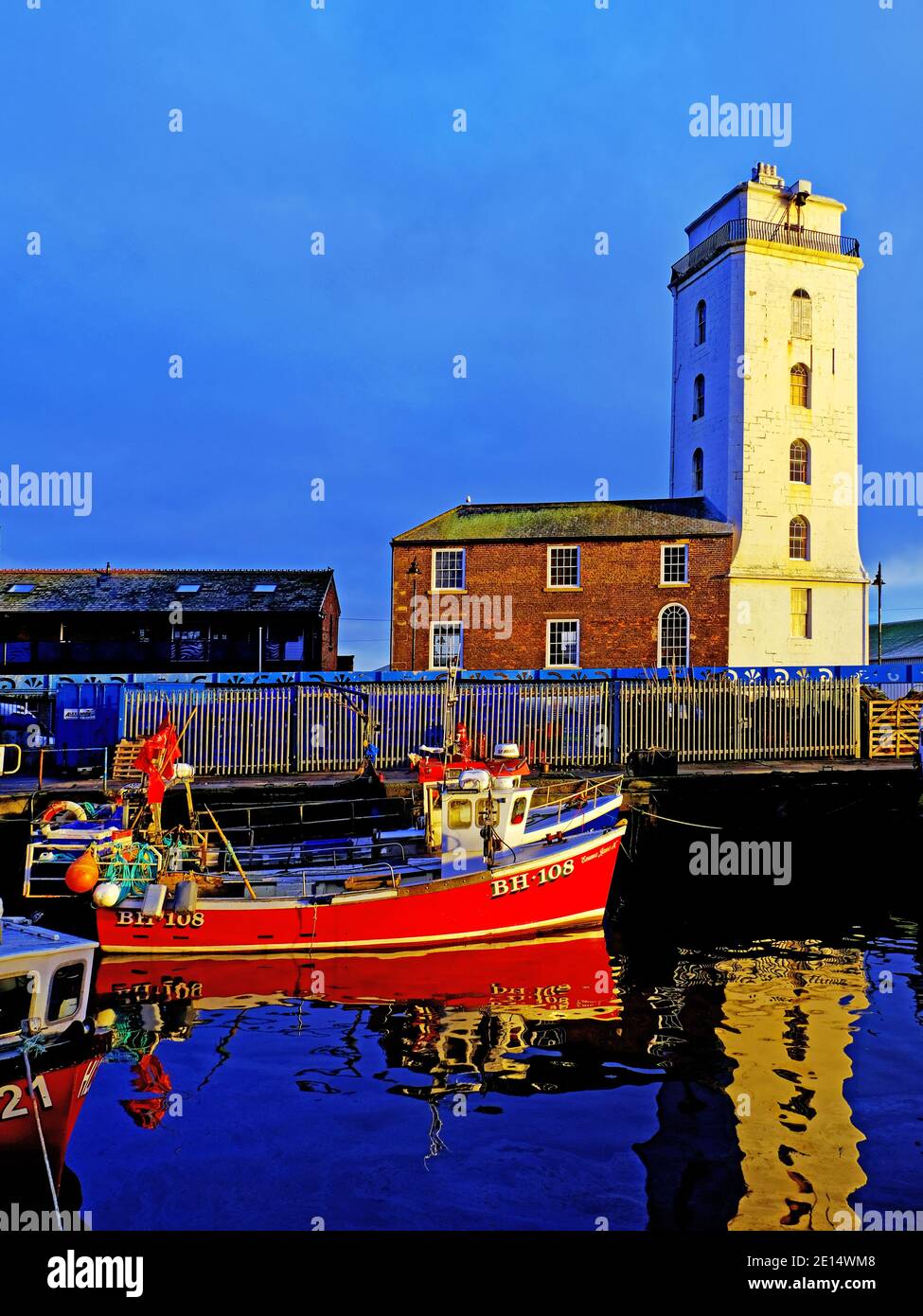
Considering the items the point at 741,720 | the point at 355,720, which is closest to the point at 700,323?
the point at 741,720

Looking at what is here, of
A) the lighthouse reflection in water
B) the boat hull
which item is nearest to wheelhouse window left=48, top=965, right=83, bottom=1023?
the lighthouse reflection in water

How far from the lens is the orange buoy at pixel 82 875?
15.0 meters

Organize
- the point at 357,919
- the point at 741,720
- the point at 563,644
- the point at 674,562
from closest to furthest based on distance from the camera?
1. the point at 357,919
2. the point at 741,720
3. the point at 674,562
4. the point at 563,644

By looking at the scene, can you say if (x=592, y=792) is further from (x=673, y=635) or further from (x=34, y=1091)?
(x=673, y=635)

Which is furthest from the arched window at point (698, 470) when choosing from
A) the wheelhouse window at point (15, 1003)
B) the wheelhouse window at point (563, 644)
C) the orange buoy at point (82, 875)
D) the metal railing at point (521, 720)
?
the wheelhouse window at point (15, 1003)

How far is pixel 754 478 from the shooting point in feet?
130

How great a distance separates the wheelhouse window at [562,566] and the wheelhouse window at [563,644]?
5.83 ft

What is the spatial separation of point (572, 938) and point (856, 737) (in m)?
14.3

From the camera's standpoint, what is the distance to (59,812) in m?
17.5

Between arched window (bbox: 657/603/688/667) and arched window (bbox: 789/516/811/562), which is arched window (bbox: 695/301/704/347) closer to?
arched window (bbox: 789/516/811/562)

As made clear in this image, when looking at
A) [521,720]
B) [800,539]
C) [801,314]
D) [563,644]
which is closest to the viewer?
[521,720]

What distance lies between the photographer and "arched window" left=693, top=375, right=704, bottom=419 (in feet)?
142

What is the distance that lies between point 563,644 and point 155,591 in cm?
2038
